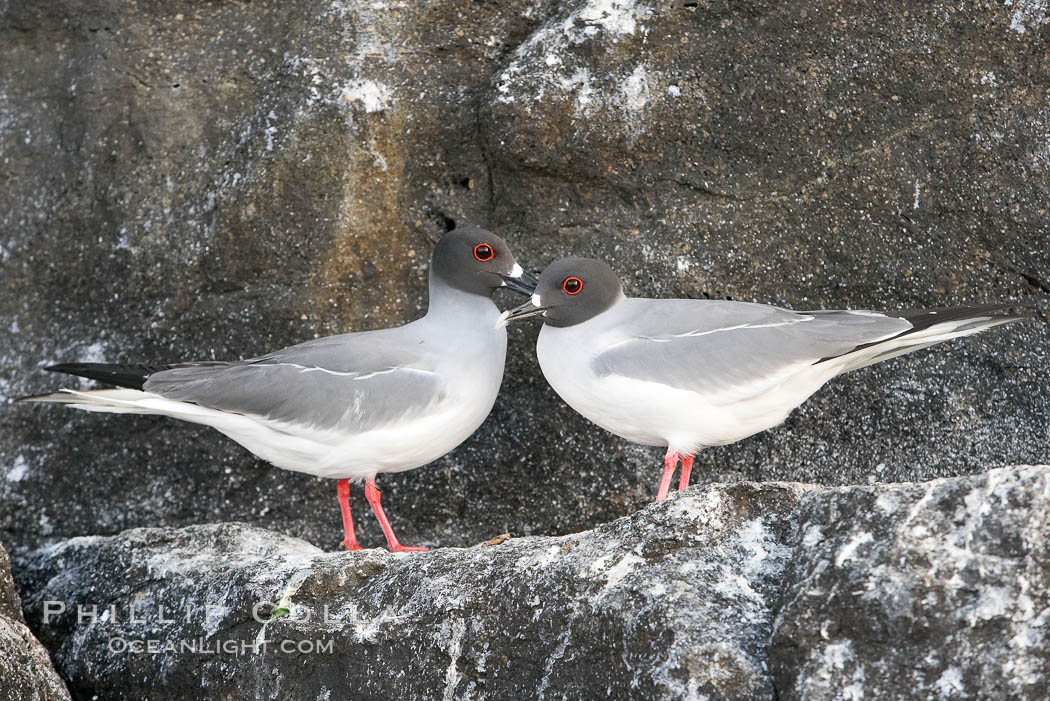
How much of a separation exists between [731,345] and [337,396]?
153 cm

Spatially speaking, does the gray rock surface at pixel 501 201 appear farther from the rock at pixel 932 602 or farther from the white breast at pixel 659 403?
the rock at pixel 932 602

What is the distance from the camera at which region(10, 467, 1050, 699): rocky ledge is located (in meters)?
2.81

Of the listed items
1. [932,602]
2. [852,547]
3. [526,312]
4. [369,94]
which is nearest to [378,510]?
[526,312]

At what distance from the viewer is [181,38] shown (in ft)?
18.8

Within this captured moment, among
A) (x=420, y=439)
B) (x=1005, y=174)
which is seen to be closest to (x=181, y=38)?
(x=420, y=439)

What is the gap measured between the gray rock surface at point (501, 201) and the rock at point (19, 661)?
51.7 inches

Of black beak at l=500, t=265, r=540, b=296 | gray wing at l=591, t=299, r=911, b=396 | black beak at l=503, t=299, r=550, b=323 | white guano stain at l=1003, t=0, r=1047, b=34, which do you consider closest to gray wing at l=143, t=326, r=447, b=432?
black beak at l=503, t=299, r=550, b=323

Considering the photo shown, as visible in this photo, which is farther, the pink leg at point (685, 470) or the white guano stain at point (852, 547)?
the pink leg at point (685, 470)

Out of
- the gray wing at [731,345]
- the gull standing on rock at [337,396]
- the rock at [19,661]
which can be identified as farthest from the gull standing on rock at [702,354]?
the rock at [19,661]

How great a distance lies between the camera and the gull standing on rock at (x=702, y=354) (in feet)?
14.3

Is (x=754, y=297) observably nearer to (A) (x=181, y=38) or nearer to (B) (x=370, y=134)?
(B) (x=370, y=134)

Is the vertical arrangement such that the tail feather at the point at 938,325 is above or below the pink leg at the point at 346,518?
above

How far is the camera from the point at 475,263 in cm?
507

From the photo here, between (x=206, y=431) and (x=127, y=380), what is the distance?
3.21 feet
